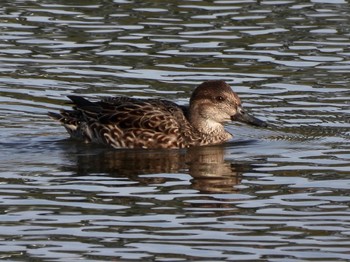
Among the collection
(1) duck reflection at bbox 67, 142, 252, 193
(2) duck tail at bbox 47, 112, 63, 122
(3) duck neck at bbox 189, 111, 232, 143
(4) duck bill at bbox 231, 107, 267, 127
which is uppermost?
(2) duck tail at bbox 47, 112, 63, 122

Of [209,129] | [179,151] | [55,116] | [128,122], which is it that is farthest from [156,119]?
[55,116]

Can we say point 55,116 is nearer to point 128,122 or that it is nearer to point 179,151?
point 128,122

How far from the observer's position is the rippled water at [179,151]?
11773mm

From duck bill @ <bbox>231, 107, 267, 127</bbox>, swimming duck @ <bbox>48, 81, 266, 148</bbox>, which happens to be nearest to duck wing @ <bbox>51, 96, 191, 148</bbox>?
swimming duck @ <bbox>48, 81, 266, 148</bbox>

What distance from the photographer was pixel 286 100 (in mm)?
18219

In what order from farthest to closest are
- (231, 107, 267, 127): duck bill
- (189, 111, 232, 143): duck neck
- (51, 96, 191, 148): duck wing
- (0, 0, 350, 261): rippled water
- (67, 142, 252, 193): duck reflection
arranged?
(189, 111, 232, 143): duck neck → (231, 107, 267, 127): duck bill → (51, 96, 191, 148): duck wing → (67, 142, 252, 193): duck reflection → (0, 0, 350, 261): rippled water

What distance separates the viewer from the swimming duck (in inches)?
650

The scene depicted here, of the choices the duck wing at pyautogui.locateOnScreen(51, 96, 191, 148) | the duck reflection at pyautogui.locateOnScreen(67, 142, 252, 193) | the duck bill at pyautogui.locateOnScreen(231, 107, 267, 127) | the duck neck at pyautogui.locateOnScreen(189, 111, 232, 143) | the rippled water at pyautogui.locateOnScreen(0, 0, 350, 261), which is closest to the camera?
the rippled water at pyautogui.locateOnScreen(0, 0, 350, 261)

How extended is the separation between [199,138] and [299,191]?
3401 mm

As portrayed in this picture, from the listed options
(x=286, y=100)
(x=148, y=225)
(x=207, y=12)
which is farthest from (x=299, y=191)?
(x=207, y=12)

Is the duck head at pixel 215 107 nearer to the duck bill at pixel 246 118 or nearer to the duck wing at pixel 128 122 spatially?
the duck bill at pixel 246 118

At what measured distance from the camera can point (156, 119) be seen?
1664cm

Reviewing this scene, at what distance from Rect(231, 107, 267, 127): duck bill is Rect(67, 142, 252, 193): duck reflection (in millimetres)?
490

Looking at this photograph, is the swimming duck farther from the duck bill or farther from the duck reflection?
the duck reflection
